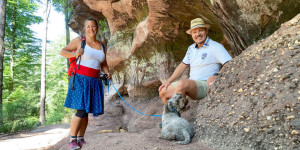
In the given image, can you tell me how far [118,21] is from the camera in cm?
709

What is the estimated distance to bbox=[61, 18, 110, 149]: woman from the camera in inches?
127

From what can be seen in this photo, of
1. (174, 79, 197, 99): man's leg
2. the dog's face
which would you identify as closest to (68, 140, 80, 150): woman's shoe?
the dog's face

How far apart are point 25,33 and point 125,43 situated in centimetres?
1254

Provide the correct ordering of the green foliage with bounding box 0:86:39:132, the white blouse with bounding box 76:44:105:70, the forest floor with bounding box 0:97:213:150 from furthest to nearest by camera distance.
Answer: the green foliage with bounding box 0:86:39:132 → the white blouse with bounding box 76:44:105:70 → the forest floor with bounding box 0:97:213:150

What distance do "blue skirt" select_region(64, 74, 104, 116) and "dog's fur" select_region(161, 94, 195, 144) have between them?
114 cm

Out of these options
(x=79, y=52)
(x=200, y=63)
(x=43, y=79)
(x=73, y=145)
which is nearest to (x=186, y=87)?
(x=200, y=63)

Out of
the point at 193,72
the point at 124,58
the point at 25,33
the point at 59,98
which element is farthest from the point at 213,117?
the point at 59,98

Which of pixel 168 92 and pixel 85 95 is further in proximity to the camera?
pixel 168 92

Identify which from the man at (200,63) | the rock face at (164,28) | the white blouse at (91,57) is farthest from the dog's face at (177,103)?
the rock face at (164,28)

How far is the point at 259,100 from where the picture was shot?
226 cm

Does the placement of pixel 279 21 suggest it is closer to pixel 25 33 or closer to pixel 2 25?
pixel 2 25

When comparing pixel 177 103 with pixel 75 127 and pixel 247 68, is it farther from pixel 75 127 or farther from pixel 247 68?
pixel 75 127

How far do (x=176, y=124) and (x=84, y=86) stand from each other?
1.56 m

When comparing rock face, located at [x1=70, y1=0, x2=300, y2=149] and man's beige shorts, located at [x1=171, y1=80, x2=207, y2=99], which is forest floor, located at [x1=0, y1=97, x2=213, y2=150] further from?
man's beige shorts, located at [x1=171, y1=80, x2=207, y2=99]
